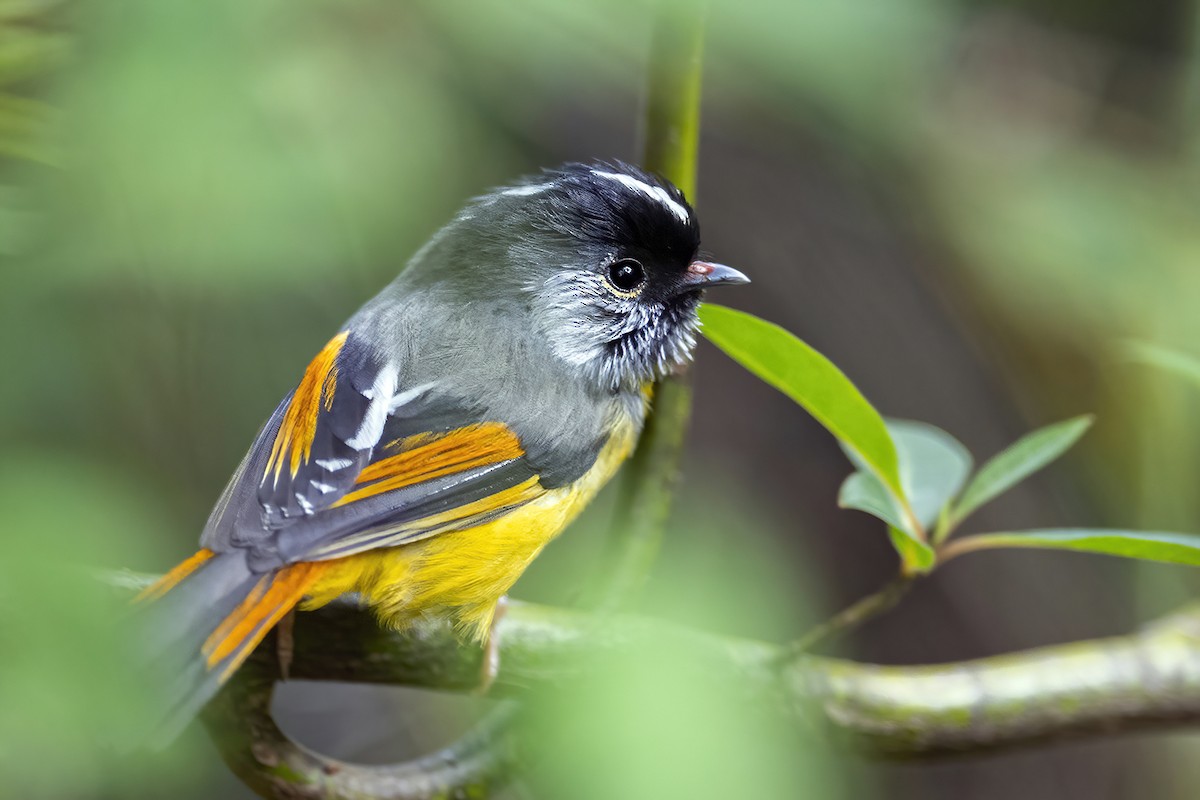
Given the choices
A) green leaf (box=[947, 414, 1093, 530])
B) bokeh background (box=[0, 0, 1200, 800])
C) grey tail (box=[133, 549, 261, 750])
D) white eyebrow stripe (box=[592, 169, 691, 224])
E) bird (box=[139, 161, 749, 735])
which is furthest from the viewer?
white eyebrow stripe (box=[592, 169, 691, 224])

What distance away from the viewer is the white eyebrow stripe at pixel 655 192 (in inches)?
79.4

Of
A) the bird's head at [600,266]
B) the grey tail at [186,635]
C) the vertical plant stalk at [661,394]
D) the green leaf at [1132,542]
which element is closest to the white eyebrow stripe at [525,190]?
the bird's head at [600,266]

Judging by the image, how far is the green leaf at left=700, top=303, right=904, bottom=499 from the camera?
158 cm

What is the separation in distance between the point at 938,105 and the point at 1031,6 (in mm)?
542

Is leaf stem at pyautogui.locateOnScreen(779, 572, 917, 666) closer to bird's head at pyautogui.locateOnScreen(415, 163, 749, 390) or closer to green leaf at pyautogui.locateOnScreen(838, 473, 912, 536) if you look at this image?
green leaf at pyautogui.locateOnScreen(838, 473, 912, 536)

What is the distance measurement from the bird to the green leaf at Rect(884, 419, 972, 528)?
0.41 metres

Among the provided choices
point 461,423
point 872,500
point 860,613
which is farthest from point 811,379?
point 461,423

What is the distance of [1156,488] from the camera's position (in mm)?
3264

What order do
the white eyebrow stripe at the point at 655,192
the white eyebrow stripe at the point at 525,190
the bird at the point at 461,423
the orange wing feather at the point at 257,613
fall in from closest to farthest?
the orange wing feather at the point at 257,613 → the bird at the point at 461,423 → the white eyebrow stripe at the point at 655,192 → the white eyebrow stripe at the point at 525,190

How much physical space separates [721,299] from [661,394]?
193 centimetres

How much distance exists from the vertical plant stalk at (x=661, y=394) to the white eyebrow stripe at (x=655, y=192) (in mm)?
40

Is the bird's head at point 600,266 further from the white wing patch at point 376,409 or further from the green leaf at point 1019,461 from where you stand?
the green leaf at point 1019,461

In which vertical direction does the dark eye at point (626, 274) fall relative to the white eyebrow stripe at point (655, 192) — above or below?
below

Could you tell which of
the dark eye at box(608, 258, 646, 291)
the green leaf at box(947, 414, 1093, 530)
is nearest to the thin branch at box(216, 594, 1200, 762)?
the green leaf at box(947, 414, 1093, 530)
